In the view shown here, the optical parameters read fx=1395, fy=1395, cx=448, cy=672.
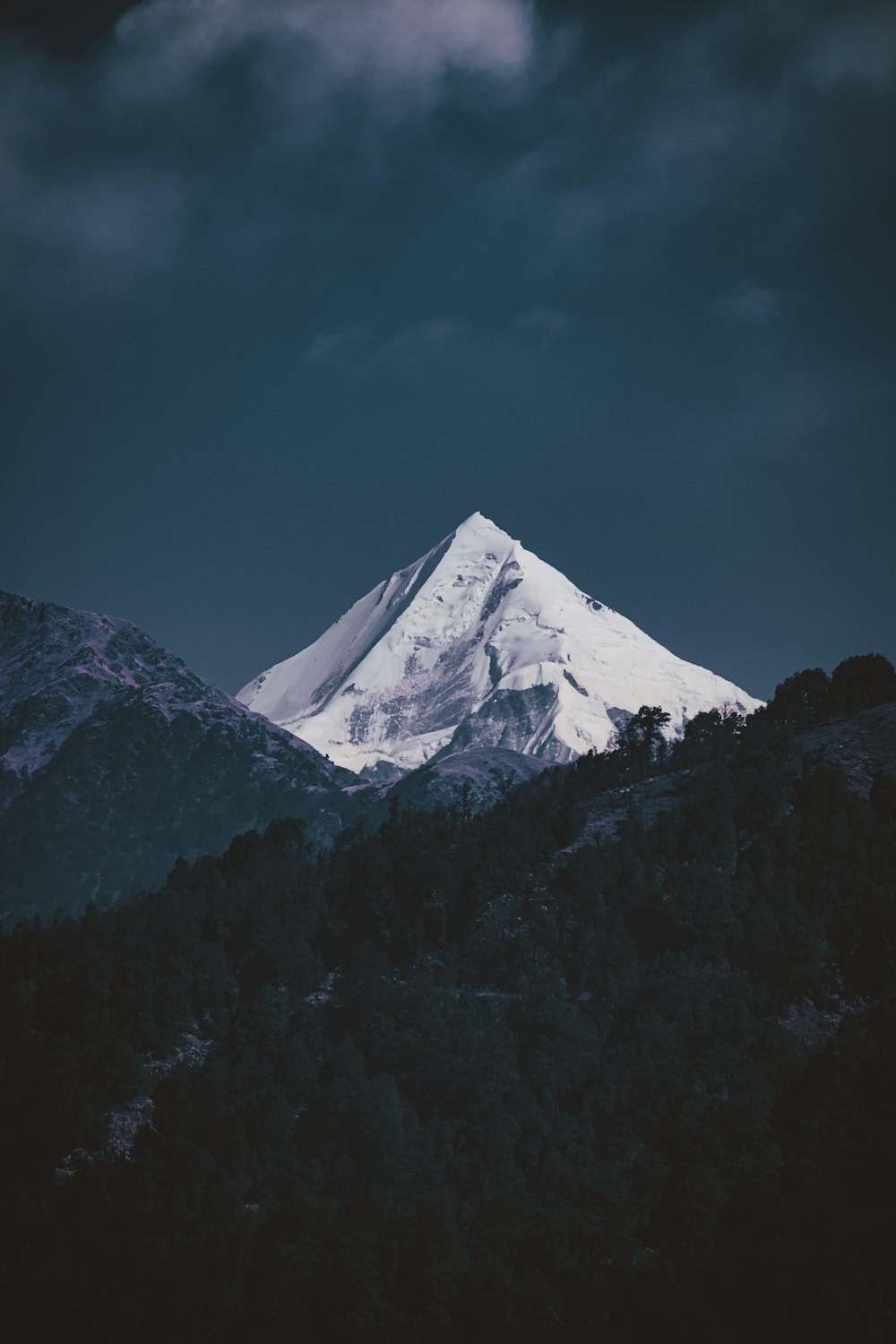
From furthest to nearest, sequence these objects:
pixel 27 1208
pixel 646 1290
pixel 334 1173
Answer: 1. pixel 334 1173
2. pixel 27 1208
3. pixel 646 1290

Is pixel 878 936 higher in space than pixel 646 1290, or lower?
higher

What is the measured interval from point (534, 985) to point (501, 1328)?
6813 cm

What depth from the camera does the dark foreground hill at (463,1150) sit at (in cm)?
13212

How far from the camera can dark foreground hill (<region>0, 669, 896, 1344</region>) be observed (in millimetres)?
132125

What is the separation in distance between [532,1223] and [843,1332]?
33383mm

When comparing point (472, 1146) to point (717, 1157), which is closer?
point (717, 1157)

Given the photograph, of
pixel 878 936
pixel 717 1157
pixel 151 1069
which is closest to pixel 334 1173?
pixel 151 1069

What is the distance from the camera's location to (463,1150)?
16238cm

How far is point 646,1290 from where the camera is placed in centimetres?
13350

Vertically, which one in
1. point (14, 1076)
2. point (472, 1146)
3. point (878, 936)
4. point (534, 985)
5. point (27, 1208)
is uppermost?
point (878, 936)

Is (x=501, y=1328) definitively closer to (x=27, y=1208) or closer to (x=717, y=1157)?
(x=717, y=1157)

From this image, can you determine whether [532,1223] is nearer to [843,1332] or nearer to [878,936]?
[843,1332]

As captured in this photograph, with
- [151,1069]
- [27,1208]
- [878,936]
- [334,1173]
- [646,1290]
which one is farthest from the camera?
[878,936]

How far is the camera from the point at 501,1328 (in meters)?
129
